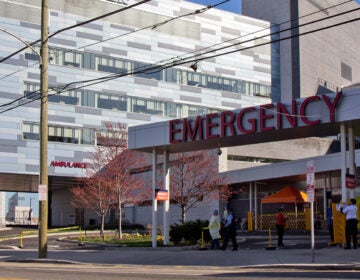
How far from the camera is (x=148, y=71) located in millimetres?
67188

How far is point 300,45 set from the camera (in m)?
86.8

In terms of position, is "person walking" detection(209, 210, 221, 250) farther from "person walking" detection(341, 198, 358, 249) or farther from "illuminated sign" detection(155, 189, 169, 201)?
"person walking" detection(341, 198, 358, 249)

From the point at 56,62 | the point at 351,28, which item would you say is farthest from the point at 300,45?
the point at 56,62

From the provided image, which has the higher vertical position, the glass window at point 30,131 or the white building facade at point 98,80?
the white building facade at point 98,80

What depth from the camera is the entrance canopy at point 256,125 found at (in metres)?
21.4

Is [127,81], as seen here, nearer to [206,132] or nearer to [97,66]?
[97,66]

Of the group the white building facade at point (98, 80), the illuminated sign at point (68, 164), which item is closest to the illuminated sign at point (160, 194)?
the white building facade at point (98, 80)

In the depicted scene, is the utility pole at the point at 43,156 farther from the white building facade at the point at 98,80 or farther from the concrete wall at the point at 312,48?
the concrete wall at the point at 312,48

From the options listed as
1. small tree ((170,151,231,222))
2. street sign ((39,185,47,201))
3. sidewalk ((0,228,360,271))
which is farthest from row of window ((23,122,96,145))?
street sign ((39,185,47,201))

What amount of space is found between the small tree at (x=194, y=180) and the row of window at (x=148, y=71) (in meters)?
17.5

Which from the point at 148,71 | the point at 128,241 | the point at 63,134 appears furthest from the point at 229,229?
the point at 148,71

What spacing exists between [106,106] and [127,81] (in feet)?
12.9

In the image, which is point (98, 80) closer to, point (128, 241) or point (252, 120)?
point (128, 241)

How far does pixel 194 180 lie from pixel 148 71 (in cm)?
2641
